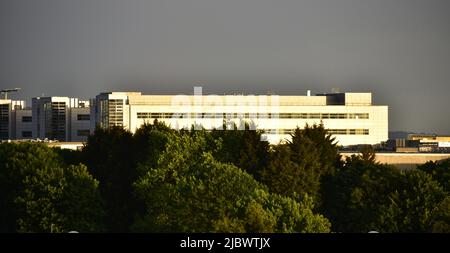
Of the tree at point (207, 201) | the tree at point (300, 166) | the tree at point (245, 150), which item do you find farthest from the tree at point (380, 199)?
the tree at point (245, 150)

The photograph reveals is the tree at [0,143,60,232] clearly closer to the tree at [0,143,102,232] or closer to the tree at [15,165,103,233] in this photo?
the tree at [0,143,102,232]

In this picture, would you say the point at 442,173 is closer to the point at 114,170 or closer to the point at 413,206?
the point at 413,206

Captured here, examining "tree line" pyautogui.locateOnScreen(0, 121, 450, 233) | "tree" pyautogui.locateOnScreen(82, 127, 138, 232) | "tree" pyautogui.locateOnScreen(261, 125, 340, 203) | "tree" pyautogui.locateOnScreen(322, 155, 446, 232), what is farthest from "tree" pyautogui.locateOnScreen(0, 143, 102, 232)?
"tree" pyautogui.locateOnScreen(322, 155, 446, 232)

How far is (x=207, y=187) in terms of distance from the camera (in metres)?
99.6

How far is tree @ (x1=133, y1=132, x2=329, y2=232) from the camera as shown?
8581cm

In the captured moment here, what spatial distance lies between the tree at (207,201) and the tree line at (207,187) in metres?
0.11

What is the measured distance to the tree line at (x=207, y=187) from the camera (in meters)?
94.2

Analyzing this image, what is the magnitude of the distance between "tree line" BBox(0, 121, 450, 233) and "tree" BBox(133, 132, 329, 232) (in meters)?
0.11

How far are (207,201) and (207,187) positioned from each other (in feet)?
7.67

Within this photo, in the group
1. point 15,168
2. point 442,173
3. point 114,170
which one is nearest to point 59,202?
point 15,168
